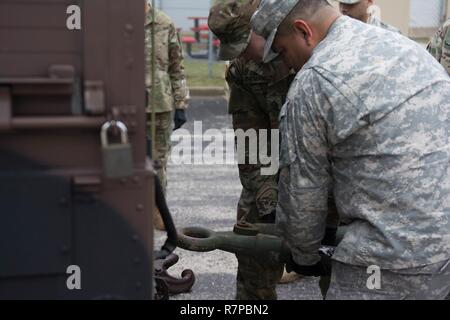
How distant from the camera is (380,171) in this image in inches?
95.7

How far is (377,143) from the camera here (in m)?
2.41

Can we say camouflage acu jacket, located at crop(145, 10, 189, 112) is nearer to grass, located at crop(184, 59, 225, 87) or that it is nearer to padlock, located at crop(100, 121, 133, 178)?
padlock, located at crop(100, 121, 133, 178)

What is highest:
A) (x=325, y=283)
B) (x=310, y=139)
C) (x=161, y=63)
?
(x=310, y=139)

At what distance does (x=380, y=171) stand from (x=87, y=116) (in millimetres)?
1037

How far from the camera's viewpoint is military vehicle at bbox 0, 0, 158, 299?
5.80 ft

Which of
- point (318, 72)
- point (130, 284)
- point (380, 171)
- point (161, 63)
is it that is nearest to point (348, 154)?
point (380, 171)

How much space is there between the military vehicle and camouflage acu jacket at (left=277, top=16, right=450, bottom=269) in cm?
78

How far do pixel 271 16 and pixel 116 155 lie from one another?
1045mm

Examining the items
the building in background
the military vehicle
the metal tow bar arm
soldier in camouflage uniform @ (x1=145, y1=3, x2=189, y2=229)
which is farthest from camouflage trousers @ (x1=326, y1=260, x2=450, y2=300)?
the building in background

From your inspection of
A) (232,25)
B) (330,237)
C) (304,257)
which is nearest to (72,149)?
(304,257)

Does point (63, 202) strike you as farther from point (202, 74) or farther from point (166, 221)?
point (202, 74)

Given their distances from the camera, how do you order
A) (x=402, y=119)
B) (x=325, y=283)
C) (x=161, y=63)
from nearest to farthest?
(x=402, y=119) → (x=325, y=283) → (x=161, y=63)

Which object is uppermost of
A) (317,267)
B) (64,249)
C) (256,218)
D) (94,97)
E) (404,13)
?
(94,97)

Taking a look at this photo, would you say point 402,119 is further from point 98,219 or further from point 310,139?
point 98,219
